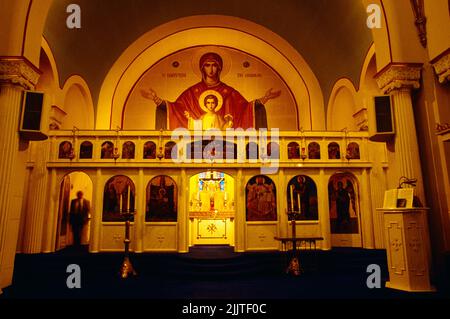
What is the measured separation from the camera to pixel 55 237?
894 centimetres

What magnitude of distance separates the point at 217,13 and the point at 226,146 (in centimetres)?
680

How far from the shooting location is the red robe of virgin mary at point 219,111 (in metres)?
13.5

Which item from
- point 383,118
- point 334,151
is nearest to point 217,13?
point 334,151

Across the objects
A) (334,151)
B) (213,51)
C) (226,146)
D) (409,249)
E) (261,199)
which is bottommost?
(409,249)

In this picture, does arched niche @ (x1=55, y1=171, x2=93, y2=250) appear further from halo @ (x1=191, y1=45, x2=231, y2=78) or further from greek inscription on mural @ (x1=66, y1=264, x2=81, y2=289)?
halo @ (x1=191, y1=45, x2=231, y2=78)

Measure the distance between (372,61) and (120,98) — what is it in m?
9.64

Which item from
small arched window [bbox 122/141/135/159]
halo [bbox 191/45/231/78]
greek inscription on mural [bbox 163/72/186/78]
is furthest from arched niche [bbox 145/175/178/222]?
halo [bbox 191/45/231/78]

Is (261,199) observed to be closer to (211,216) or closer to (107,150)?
(211,216)

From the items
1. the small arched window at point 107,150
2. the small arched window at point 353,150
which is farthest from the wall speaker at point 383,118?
the small arched window at point 107,150

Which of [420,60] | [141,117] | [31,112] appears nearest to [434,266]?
[420,60]

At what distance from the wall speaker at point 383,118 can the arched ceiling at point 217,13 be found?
12.1ft

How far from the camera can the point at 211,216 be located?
36.7 ft

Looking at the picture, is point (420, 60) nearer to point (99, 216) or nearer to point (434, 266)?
point (434, 266)

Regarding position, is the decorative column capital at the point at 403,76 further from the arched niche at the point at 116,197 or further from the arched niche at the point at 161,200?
the arched niche at the point at 116,197
